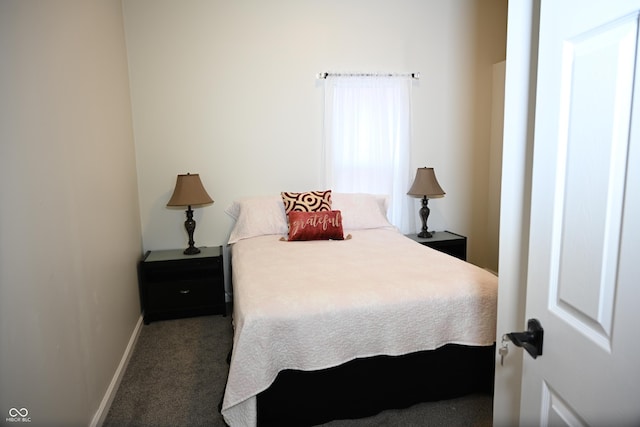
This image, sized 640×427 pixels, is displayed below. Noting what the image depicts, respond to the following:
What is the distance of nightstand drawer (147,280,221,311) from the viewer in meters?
3.05

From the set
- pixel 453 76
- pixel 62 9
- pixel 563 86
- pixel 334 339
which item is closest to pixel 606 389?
pixel 563 86

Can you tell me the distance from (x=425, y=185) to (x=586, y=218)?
292cm

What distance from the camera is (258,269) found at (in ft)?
7.36

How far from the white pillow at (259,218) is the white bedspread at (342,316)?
3.10 feet

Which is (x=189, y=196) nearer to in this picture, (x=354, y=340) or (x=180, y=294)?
(x=180, y=294)

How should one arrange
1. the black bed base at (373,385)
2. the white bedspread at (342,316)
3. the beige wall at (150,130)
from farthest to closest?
the black bed base at (373,385) → the white bedspread at (342,316) → the beige wall at (150,130)

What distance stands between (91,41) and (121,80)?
733mm

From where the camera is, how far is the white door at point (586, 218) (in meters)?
0.62

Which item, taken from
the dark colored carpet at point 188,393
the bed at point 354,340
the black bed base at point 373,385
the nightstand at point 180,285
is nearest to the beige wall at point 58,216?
the dark colored carpet at point 188,393

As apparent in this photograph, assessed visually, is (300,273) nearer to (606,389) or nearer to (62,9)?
(606,389)

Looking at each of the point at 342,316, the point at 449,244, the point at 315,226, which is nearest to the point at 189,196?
the point at 315,226

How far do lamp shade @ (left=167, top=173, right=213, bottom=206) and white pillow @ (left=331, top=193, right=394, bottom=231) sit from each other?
1.14 meters

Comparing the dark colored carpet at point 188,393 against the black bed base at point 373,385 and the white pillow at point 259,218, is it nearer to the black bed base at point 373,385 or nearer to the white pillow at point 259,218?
the black bed base at point 373,385

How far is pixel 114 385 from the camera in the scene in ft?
6.93
